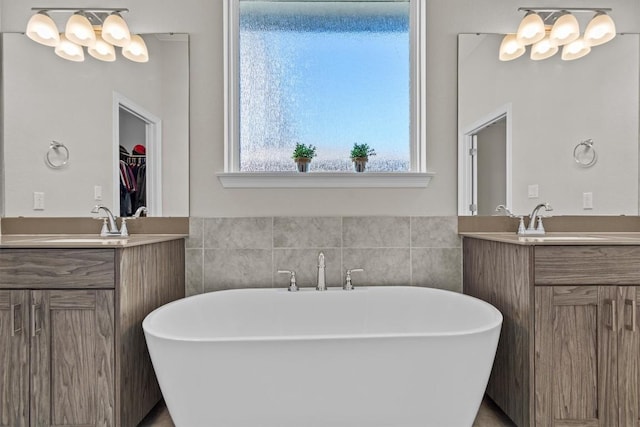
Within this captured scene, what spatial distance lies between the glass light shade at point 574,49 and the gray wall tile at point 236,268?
6.81ft

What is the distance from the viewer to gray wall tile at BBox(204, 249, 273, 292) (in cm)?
216

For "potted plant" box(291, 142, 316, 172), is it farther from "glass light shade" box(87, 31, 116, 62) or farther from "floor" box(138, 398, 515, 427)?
"floor" box(138, 398, 515, 427)

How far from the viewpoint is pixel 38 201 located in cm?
215

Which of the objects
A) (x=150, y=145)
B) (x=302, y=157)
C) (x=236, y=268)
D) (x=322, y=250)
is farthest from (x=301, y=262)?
(x=150, y=145)

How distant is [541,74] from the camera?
219 cm

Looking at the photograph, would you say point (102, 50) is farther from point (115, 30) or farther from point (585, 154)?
point (585, 154)

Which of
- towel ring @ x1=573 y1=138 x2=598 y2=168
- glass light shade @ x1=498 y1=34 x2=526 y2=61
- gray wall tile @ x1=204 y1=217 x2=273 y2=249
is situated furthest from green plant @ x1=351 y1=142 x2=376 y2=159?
towel ring @ x1=573 y1=138 x2=598 y2=168

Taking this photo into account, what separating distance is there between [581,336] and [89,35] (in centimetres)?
287

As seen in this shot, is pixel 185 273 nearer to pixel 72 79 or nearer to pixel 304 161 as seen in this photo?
pixel 304 161

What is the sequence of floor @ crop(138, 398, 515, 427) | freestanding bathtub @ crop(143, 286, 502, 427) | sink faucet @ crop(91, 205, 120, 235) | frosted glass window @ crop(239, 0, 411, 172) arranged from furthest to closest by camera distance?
1. frosted glass window @ crop(239, 0, 411, 172)
2. sink faucet @ crop(91, 205, 120, 235)
3. floor @ crop(138, 398, 515, 427)
4. freestanding bathtub @ crop(143, 286, 502, 427)

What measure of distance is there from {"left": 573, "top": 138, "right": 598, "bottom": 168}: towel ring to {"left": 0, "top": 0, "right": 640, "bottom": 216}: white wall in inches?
27.9

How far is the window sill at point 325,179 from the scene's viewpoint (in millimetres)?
2129

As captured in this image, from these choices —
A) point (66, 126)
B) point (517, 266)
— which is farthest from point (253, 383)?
point (66, 126)

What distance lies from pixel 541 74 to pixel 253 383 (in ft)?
7.40
